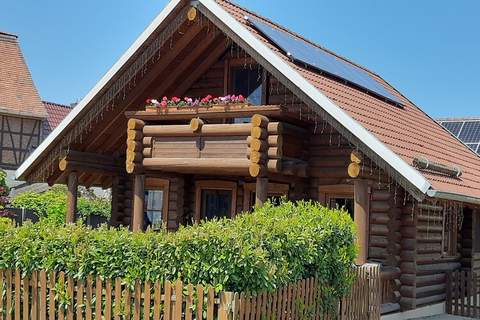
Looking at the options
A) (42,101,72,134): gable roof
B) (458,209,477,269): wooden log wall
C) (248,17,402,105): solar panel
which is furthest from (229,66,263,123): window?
(42,101,72,134): gable roof

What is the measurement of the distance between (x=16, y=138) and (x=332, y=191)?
90.2 ft

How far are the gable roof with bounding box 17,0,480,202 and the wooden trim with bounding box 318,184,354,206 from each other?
5.24 ft

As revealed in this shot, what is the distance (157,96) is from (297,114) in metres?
4.02

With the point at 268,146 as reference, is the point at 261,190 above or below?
below

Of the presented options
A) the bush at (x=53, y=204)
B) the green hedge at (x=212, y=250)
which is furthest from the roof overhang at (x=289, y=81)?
the bush at (x=53, y=204)

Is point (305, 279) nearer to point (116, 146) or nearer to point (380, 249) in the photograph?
point (380, 249)

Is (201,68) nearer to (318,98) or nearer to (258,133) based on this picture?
(258,133)

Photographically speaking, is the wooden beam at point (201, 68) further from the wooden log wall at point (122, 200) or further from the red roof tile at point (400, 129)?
the wooden log wall at point (122, 200)

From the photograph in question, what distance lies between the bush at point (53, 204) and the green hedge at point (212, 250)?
785 inches

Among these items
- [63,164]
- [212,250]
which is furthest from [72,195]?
[212,250]

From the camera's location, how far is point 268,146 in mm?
12617

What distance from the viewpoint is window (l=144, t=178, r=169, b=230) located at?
17234 mm

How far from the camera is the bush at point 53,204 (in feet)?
93.4

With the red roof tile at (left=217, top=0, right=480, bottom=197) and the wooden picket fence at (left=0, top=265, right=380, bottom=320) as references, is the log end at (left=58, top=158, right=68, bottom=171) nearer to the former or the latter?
the red roof tile at (left=217, top=0, right=480, bottom=197)
